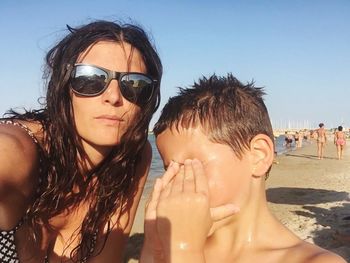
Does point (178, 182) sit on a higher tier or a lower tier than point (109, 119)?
lower

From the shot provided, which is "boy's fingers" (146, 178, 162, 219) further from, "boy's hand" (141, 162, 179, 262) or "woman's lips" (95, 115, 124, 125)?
"woman's lips" (95, 115, 124, 125)

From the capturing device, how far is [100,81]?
9.14 ft

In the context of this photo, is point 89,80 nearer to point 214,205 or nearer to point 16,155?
point 16,155

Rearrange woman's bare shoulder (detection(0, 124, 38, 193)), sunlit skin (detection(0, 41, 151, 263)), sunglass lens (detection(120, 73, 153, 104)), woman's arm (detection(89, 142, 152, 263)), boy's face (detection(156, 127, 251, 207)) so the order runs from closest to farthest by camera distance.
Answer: boy's face (detection(156, 127, 251, 207))
woman's bare shoulder (detection(0, 124, 38, 193))
sunlit skin (detection(0, 41, 151, 263))
sunglass lens (detection(120, 73, 153, 104))
woman's arm (detection(89, 142, 152, 263))

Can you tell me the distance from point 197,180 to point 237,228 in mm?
601

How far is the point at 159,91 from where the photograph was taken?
316 centimetres

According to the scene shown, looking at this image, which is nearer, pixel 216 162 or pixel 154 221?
pixel 154 221

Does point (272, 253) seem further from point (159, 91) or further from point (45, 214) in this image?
point (45, 214)

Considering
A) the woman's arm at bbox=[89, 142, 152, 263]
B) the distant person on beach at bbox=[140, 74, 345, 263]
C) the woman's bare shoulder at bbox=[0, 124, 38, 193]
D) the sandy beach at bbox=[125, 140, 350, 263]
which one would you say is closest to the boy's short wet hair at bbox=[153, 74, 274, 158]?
the distant person on beach at bbox=[140, 74, 345, 263]

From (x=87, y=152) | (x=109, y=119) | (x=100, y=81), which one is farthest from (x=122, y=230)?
(x=100, y=81)

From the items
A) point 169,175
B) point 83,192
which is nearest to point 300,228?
point 83,192

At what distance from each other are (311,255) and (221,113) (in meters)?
0.86

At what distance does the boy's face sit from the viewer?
206 cm

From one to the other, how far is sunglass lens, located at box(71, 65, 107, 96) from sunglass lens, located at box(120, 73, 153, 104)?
0.15 m
